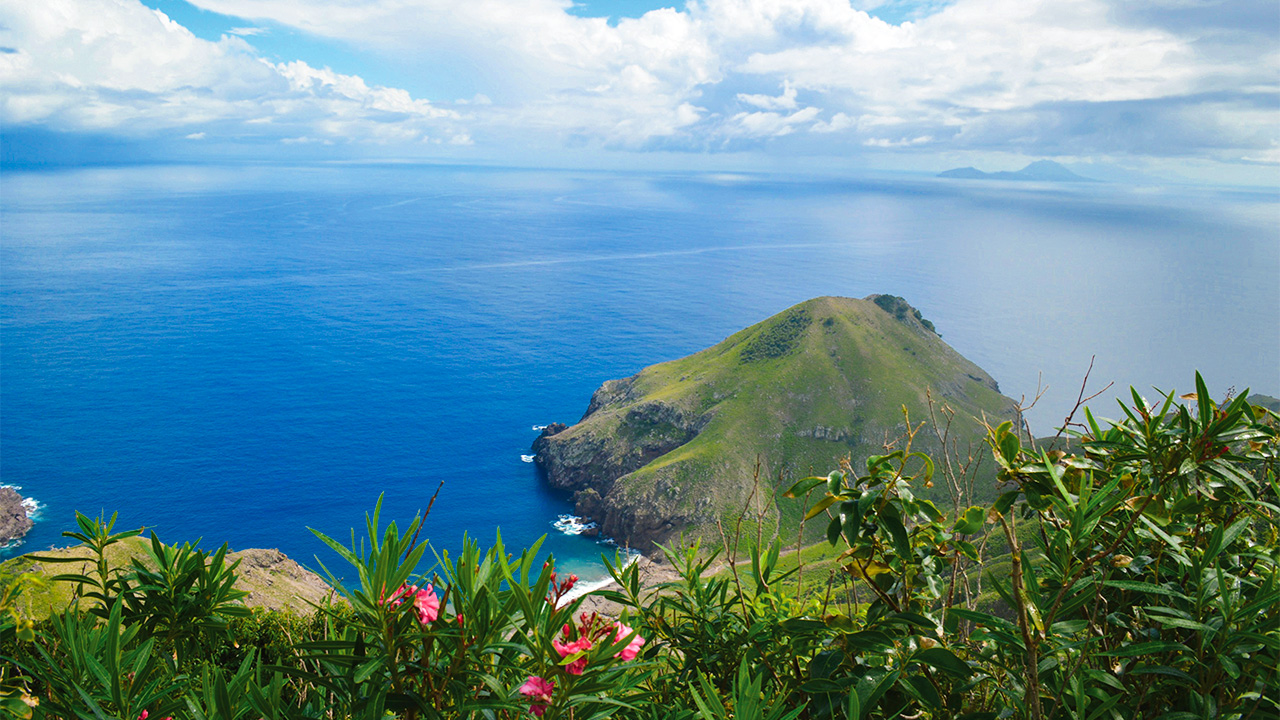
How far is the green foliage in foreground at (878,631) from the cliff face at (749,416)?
6772 cm

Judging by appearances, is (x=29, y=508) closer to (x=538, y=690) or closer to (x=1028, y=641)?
(x=538, y=690)

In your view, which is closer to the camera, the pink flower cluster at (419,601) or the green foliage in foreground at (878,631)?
the green foliage in foreground at (878,631)

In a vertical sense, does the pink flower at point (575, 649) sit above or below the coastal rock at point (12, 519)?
above

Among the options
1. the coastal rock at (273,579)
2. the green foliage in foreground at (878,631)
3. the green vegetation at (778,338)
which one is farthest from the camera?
the green vegetation at (778,338)

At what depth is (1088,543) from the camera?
3.07m

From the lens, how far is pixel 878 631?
305 centimetres

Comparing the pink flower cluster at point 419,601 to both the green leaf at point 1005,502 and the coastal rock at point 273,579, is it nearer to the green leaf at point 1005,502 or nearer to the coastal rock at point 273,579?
the green leaf at point 1005,502

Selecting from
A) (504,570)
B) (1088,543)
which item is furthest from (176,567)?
(1088,543)

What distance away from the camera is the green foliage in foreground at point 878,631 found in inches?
103

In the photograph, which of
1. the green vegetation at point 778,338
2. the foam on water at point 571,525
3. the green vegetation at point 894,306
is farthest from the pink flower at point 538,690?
the green vegetation at point 894,306

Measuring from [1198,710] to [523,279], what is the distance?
174 m

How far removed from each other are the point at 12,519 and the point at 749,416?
255 ft

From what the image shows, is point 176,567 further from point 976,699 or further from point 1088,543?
point 1088,543

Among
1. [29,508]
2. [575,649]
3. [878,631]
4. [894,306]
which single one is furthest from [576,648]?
[894,306]
